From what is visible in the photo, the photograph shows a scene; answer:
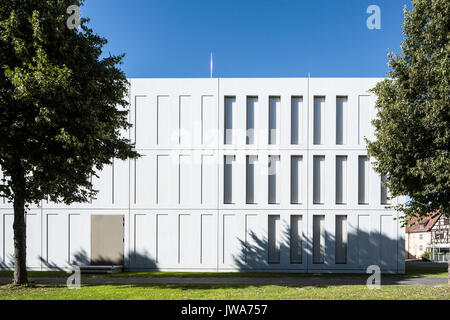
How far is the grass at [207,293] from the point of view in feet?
38.8

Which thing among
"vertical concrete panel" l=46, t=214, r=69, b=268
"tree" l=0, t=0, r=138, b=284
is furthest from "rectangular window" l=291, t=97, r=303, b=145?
"vertical concrete panel" l=46, t=214, r=69, b=268

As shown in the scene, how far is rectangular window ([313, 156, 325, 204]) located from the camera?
22031 millimetres

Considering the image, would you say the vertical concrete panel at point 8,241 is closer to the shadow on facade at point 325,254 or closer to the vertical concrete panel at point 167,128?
the vertical concrete panel at point 167,128

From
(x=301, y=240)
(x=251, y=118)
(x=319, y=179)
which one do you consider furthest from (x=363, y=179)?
(x=251, y=118)

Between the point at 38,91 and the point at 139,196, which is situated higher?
the point at 38,91

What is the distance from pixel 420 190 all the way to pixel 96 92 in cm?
1403

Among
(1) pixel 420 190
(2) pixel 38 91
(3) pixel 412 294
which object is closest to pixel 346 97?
(1) pixel 420 190

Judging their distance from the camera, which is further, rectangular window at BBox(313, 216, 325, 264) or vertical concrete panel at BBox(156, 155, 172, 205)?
vertical concrete panel at BBox(156, 155, 172, 205)

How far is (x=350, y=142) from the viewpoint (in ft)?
72.2

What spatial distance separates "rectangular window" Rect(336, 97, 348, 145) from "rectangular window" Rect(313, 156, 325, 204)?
184cm

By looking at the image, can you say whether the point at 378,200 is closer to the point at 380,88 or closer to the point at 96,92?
the point at 380,88

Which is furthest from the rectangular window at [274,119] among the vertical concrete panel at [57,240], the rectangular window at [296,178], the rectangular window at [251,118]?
the vertical concrete panel at [57,240]

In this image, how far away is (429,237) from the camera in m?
51.0

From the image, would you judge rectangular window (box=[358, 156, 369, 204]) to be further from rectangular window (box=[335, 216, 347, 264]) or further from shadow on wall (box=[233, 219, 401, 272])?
shadow on wall (box=[233, 219, 401, 272])
